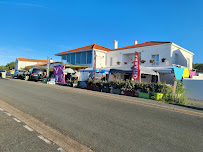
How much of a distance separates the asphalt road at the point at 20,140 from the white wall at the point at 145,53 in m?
18.3

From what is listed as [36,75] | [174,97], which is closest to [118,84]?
[174,97]

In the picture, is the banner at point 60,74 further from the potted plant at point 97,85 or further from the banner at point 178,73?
the banner at point 178,73

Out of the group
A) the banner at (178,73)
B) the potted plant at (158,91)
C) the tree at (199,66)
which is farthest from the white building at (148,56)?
the tree at (199,66)

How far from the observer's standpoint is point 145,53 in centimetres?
2073

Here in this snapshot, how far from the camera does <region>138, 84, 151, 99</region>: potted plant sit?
1029 centimetres

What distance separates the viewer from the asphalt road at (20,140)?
3020 mm

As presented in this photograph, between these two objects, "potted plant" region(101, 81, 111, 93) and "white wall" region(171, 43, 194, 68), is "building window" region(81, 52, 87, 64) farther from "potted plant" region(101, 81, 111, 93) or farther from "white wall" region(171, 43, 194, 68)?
"white wall" region(171, 43, 194, 68)

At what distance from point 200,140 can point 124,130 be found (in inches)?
76.4

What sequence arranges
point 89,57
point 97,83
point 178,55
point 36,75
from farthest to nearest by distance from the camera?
point 89,57 < point 36,75 < point 178,55 < point 97,83

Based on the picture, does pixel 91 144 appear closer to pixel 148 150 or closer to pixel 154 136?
pixel 148 150

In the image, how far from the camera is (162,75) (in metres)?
18.3

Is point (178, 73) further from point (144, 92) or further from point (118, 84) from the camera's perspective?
point (118, 84)

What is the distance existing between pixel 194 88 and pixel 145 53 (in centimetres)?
1051

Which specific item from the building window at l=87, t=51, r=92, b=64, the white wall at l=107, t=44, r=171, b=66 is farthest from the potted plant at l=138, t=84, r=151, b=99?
the building window at l=87, t=51, r=92, b=64
